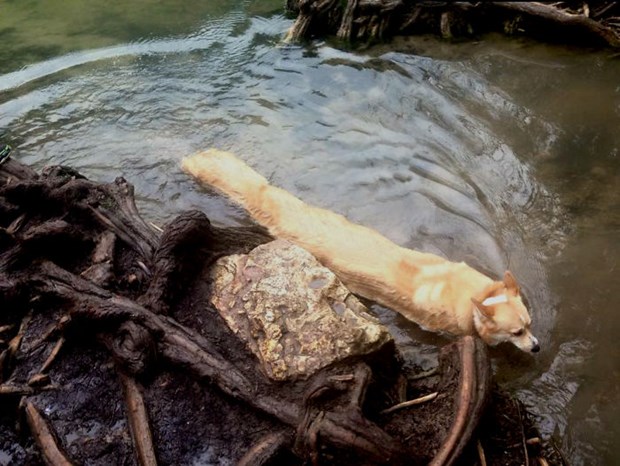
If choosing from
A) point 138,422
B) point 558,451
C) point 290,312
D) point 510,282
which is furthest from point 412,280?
point 138,422

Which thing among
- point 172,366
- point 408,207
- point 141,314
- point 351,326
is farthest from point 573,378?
point 141,314

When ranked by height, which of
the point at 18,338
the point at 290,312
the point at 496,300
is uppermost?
the point at 290,312

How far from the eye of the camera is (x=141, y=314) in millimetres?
4215

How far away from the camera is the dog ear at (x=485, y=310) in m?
4.84

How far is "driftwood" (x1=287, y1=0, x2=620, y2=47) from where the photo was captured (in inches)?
374

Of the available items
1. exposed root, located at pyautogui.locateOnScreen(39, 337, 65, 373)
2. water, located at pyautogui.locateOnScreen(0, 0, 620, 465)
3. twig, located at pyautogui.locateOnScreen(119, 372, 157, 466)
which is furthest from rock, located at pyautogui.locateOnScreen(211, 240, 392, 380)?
exposed root, located at pyautogui.locateOnScreen(39, 337, 65, 373)

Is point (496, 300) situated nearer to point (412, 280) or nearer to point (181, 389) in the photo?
point (412, 280)

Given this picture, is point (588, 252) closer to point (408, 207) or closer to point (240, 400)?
point (408, 207)

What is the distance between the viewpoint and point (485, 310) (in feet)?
15.9

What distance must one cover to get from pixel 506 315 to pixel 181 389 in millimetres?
2802

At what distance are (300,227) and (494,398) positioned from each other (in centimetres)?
256

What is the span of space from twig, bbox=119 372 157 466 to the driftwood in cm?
822

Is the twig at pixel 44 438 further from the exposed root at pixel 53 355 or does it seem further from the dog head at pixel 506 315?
the dog head at pixel 506 315

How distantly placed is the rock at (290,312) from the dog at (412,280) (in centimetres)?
59
